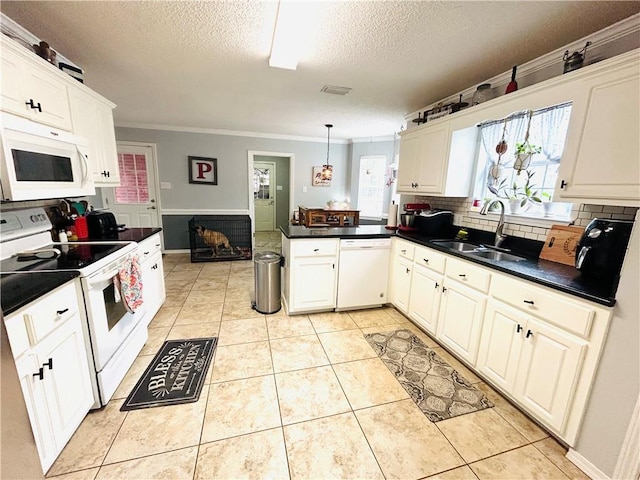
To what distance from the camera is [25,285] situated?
1.22 m

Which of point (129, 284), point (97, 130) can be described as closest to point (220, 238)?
point (97, 130)

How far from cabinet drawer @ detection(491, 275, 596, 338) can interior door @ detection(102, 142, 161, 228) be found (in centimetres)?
546

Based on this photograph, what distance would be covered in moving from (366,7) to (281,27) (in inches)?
21.2

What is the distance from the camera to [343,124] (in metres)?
4.34

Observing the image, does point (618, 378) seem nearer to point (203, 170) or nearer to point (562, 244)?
point (562, 244)

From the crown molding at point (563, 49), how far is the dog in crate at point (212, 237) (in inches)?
163

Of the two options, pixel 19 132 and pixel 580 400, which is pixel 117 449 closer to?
pixel 19 132

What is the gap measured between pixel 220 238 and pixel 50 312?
3682 mm

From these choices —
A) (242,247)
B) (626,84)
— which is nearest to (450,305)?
(626,84)

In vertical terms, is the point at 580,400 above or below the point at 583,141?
below

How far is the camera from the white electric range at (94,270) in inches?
60.1

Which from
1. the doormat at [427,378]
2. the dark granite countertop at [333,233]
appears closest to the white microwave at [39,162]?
the dark granite countertop at [333,233]

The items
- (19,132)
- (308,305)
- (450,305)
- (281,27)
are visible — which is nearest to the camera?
(19,132)

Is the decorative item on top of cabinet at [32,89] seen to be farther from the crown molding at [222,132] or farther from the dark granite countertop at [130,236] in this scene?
the crown molding at [222,132]
